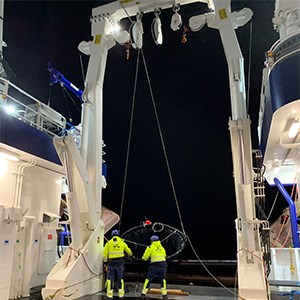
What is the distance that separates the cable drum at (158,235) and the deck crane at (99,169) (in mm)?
1388

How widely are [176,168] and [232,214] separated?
3.97 meters

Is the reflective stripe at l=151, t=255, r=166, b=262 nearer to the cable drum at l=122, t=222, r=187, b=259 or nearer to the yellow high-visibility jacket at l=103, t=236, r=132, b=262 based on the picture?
the yellow high-visibility jacket at l=103, t=236, r=132, b=262

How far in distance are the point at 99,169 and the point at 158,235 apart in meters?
2.38

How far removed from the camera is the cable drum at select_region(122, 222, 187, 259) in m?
7.60

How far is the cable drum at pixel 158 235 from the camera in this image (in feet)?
24.9

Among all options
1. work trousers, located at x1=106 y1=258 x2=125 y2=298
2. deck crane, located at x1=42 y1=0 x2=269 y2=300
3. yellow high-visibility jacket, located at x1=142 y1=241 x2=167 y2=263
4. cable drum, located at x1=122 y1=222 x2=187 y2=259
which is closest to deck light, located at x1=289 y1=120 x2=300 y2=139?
deck crane, located at x1=42 y1=0 x2=269 y2=300

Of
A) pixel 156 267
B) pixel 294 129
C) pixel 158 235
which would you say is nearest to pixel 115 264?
pixel 156 267

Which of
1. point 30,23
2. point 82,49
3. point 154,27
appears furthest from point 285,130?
point 30,23

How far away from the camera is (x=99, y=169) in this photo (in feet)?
22.8

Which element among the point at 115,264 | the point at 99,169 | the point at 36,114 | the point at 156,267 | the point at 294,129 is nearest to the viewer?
the point at 294,129

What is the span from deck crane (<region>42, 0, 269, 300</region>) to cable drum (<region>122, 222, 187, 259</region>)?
1.39m

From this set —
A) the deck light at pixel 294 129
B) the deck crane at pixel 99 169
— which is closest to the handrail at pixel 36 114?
the deck crane at pixel 99 169

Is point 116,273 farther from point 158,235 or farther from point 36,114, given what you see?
point 36,114

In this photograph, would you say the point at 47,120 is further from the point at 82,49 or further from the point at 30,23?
the point at 30,23
